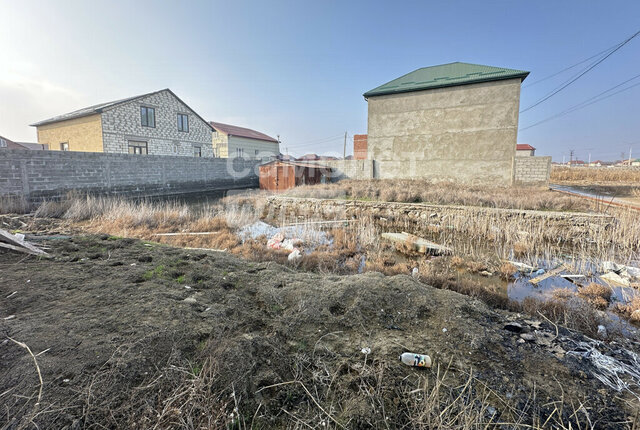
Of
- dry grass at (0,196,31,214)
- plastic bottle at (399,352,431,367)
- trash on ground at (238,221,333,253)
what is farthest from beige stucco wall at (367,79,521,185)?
dry grass at (0,196,31,214)

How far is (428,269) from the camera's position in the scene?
545 centimetres

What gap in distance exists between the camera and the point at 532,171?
15.3m

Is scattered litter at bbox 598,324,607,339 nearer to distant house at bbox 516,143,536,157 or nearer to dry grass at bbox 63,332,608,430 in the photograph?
dry grass at bbox 63,332,608,430

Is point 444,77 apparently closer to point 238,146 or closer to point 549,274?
point 549,274

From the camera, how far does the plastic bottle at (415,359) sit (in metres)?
2.23

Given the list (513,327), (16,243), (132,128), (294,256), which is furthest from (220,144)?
(513,327)

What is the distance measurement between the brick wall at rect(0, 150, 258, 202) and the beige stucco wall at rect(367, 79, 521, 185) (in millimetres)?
11626

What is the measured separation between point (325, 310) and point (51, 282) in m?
2.97

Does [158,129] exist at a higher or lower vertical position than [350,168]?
higher

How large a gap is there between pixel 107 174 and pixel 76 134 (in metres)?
10.1

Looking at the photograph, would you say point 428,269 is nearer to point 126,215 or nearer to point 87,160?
point 126,215

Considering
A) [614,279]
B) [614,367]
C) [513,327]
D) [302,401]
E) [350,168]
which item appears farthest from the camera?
[350,168]

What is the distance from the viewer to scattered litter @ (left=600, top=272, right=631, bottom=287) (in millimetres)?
5044

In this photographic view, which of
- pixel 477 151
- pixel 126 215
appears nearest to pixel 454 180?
pixel 477 151
